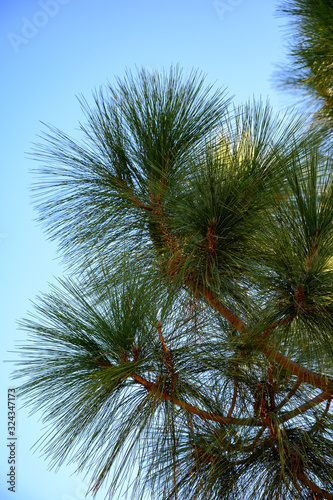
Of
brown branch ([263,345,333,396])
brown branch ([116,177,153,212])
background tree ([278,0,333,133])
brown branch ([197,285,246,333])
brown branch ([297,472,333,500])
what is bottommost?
brown branch ([297,472,333,500])

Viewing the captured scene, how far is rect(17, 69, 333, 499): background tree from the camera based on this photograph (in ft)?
3.02

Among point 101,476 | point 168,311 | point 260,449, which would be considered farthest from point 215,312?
point 101,476

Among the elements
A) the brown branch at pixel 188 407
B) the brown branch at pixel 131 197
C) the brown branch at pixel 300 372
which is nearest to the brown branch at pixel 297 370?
the brown branch at pixel 300 372

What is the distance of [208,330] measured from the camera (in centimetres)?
113

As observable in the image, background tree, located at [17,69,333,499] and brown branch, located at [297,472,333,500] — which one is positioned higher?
background tree, located at [17,69,333,499]

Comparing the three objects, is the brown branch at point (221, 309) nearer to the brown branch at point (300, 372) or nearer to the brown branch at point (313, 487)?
the brown branch at point (300, 372)

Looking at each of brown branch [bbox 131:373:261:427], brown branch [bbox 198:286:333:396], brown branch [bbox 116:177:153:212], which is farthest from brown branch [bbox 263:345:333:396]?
brown branch [bbox 116:177:153:212]

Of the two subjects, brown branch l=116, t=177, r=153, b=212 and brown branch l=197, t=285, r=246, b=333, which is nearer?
brown branch l=197, t=285, r=246, b=333

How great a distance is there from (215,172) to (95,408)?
17.6 inches

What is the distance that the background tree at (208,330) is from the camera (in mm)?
921

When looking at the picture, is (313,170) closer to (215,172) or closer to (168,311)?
(215,172)

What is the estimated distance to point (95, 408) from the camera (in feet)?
3.24

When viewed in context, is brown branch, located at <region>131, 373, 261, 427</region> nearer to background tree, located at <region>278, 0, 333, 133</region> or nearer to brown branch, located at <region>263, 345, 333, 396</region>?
brown branch, located at <region>263, 345, 333, 396</region>

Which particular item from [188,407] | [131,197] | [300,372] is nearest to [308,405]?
[300,372]
